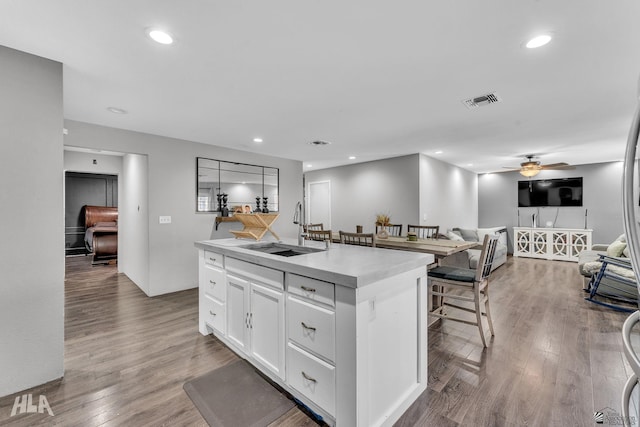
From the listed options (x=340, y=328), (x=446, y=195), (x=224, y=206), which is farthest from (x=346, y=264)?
(x=446, y=195)

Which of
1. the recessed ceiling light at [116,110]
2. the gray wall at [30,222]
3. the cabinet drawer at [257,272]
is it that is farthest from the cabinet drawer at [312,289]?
the recessed ceiling light at [116,110]

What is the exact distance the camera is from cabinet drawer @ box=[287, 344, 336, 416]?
1.50m

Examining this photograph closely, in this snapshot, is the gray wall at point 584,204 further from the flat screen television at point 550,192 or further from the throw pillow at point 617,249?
the throw pillow at point 617,249

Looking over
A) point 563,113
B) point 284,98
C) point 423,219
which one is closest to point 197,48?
point 284,98

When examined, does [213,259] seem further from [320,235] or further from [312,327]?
[320,235]

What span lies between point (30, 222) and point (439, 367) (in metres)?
3.29

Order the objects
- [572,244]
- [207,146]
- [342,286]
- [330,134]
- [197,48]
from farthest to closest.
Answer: [572,244] → [207,146] → [330,134] → [197,48] → [342,286]

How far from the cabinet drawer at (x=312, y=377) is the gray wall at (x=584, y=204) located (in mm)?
8206

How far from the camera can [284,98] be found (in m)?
2.78

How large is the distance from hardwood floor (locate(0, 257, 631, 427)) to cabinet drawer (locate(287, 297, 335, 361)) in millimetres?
506

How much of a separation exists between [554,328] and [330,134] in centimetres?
353

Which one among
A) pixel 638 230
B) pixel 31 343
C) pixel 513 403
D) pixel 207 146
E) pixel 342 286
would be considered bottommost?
pixel 513 403

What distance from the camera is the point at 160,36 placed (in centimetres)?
179

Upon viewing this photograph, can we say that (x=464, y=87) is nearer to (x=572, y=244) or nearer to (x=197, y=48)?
(x=197, y=48)
